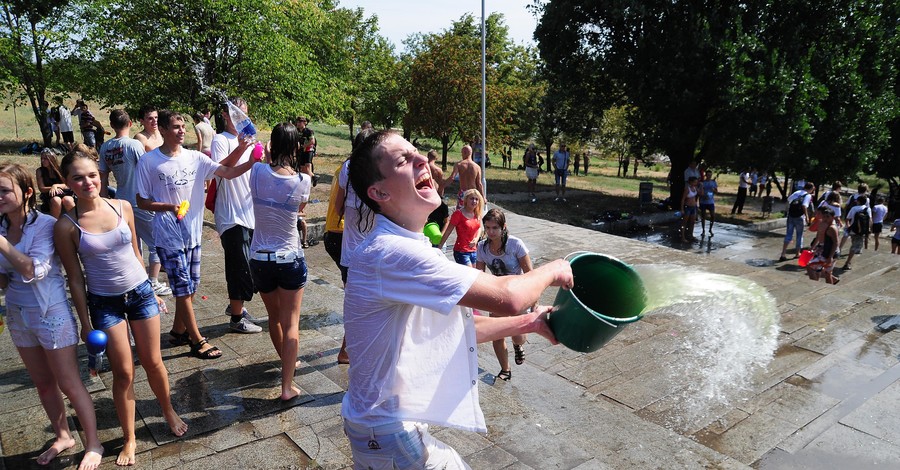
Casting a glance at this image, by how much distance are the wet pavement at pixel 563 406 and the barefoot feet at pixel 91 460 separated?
109 millimetres

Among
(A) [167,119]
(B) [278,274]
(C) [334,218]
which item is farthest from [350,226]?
(A) [167,119]

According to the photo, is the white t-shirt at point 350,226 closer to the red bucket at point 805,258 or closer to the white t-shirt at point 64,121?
the red bucket at point 805,258

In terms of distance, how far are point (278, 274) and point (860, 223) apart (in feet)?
42.9

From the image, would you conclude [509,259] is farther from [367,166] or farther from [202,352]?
[367,166]

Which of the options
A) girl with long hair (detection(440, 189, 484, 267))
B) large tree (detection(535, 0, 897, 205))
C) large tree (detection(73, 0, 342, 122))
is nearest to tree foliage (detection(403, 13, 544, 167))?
large tree (detection(535, 0, 897, 205))

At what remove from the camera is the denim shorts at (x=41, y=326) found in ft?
10.7

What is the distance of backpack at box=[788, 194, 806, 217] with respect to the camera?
1300 cm

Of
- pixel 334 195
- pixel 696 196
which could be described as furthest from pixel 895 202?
pixel 334 195

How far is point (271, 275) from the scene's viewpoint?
427 cm

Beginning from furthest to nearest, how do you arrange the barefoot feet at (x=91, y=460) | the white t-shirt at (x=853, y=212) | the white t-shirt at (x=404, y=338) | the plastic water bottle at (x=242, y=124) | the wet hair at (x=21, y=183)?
1. the white t-shirt at (x=853, y=212)
2. the plastic water bottle at (x=242, y=124)
3. the barefoot feet at (x=91, y=460)
4. the wet hair at (x=21, y=183)
5. the white t-shirt at (x=404, y=338)

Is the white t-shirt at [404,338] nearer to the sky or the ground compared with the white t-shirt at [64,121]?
nearer to the ground

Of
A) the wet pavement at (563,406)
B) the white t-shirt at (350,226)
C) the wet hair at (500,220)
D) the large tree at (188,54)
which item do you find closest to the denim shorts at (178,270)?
the wet pavement at (563,406)

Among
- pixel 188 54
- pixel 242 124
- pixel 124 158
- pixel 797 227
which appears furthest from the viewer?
pixel 188 54

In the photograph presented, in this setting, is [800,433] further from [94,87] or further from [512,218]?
[94,87]
